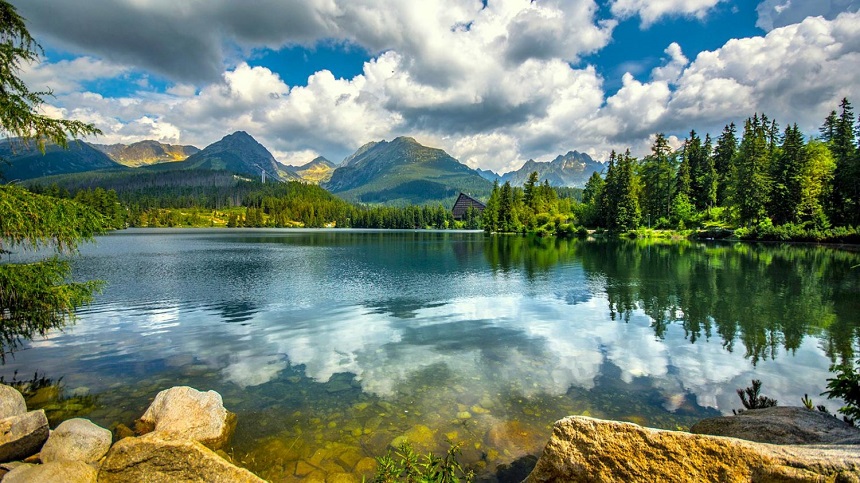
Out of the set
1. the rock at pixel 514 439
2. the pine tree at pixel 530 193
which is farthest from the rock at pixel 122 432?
the pine tree at pixel 530 193

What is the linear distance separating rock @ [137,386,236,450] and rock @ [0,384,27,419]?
252cm

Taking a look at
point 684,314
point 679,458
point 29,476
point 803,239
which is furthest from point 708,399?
point 803,239

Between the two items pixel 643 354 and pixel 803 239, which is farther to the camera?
pixel 803 239

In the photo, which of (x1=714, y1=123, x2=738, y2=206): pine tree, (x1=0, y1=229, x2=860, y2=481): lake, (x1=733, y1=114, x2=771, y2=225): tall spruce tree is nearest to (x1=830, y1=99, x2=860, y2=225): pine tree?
(x1=733, y1=114, x2=771, y2=225): tall spruce tree

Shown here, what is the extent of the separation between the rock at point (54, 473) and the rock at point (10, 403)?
341 centimetres

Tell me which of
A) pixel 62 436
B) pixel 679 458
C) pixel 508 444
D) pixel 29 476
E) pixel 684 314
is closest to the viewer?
pixel 679 458

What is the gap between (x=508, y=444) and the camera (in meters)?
9.61

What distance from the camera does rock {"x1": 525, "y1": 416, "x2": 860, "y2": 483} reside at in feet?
14.2

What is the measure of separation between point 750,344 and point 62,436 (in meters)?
24.4

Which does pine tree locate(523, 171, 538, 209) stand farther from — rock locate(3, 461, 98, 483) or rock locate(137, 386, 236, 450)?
rock locate(3, 461, 98, 483)

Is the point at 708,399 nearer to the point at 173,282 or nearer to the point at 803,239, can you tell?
the point at 173,282

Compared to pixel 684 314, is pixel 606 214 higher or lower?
higher

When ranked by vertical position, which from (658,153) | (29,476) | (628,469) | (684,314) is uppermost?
(658,153)

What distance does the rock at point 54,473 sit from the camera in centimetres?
643
